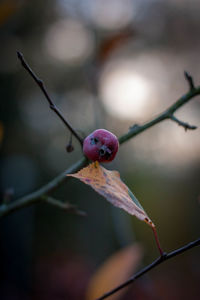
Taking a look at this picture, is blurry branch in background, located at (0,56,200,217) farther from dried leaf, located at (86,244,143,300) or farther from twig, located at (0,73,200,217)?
dried leaf, located at (86,244,143,300)

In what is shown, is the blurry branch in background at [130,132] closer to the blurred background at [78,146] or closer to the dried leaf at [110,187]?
the dried leaf at [110,187]

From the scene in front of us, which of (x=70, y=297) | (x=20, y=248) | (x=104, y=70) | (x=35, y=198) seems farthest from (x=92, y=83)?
(x=70, y=297)

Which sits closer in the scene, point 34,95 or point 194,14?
point 34,95

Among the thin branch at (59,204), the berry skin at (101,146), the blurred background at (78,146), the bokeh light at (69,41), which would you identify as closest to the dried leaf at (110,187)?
the berry skin at (101,146)

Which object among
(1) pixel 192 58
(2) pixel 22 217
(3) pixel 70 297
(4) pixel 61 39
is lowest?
(3) pixel 70 297

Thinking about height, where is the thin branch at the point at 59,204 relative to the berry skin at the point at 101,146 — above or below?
below

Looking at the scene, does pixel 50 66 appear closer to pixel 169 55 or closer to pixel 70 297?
pixel 169 55

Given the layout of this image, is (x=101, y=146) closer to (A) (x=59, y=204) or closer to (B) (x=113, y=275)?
(A) (x=59, y=204)
